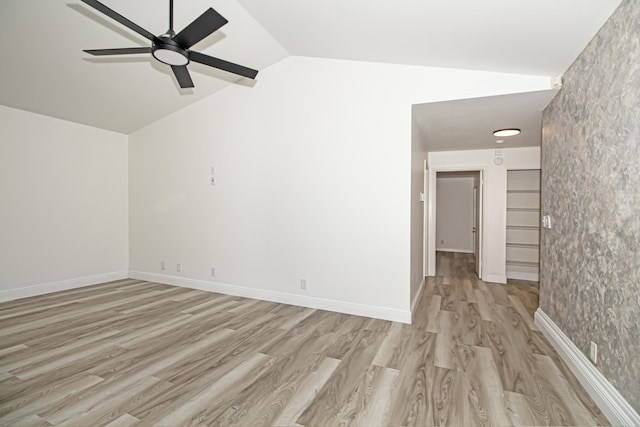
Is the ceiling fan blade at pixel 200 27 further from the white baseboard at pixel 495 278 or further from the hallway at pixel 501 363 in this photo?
the white baseboard at pixel 495 278

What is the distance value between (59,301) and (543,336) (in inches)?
232

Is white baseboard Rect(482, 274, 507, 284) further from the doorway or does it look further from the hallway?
the doorway

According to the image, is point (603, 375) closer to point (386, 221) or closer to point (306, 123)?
point (386, 221)

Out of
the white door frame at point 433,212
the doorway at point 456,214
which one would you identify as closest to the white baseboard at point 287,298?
the white door frame at point 433,212

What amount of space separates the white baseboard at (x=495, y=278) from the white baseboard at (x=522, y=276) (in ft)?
1.61

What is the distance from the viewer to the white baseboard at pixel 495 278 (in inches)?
205

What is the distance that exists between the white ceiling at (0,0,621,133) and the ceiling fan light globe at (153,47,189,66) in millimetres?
729

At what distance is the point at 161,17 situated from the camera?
2842 mm

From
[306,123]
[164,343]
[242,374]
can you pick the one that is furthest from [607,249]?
[164,343]

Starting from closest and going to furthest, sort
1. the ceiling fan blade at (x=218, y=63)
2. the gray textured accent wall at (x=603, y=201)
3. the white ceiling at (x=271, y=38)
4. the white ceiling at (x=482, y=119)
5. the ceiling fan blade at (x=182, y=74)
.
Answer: the gray textured accent wall at (x=603, y=201) < the white ceiling at (x=271, y=38) < the ceiling fan blade at (x=218, y=63) < the ceiling fan blade at (x=182, y=74) < the white ceiling at (x=482, y=119)

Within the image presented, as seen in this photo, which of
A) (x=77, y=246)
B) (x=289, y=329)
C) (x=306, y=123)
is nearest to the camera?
(x=289, y=329)

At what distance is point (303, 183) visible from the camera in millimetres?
3852

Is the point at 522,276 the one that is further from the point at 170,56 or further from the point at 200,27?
the point at 170,56

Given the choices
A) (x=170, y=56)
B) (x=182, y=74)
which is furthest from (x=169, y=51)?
(x=182, y=74)
